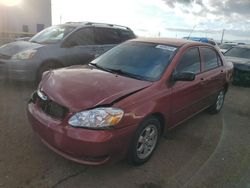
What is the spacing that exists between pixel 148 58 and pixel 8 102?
302 cm

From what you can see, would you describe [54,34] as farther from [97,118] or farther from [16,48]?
[97,118]

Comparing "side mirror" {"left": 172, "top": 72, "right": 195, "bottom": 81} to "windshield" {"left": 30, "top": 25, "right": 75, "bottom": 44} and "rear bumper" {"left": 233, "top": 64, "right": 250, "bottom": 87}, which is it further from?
"rear bumper" {"left": 233, "top": 64, "right": 250, "bottom": 87}

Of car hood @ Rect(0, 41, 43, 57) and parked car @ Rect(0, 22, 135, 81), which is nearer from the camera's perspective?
parked car @ Rect(0, 22, 135, 81)

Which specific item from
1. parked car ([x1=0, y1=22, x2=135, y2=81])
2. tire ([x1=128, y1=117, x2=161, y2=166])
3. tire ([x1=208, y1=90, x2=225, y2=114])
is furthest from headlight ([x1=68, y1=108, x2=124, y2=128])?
parked car ([x1=0, y1=22, x2=135, y2=81])

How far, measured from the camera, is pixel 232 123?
571 cm

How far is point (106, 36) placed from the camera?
25.9ft

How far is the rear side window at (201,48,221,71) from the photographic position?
17.2 ft

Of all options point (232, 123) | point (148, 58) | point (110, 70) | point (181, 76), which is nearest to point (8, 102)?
point (110, 70)

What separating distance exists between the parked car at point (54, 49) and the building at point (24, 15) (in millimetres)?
12080

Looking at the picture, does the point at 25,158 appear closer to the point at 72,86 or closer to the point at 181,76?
the point at 72,86

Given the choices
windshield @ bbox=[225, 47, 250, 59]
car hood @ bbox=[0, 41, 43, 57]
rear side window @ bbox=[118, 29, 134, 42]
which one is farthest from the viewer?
windshield @ bbox=[225, 47, 250, 59]

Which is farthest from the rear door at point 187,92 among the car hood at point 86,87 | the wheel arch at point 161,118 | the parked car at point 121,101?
the car hood at point 86,87

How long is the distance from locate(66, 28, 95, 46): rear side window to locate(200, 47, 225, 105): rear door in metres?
3.25

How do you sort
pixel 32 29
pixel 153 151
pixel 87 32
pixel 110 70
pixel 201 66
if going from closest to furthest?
1. pixel 153 151
2. pixel 110 70
3. pixel 201 66
4. pixel 87 32
5. pixel 32 29
